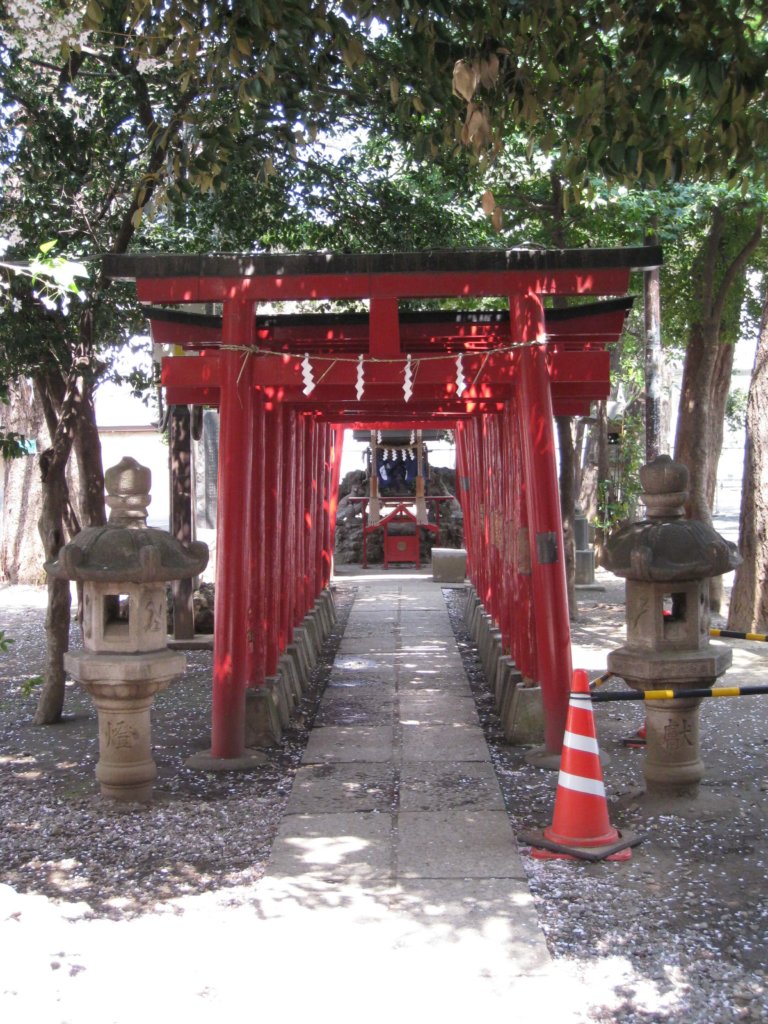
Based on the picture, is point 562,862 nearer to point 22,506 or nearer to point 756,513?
point 756,513

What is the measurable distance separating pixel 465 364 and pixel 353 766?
294cm

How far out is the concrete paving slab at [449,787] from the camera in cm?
660

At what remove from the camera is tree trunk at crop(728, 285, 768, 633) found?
12445mm

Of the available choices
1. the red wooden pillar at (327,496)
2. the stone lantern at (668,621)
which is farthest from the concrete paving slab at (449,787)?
the red wooden pillar at (327,496)

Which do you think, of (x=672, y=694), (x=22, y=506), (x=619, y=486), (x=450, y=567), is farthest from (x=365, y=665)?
(x=619, y=486)

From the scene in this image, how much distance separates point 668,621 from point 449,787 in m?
1.74

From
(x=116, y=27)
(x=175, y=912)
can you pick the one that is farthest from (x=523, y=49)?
(x=175, y=912)

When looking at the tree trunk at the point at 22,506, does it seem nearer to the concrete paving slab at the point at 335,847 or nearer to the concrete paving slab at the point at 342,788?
the concrete paving slab at the point at 342,788

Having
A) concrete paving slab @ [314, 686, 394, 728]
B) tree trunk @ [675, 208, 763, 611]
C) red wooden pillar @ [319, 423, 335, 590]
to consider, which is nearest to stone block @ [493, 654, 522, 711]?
concrete paving slab @ [314, 686, 394, 728]

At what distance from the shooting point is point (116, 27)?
9.06 metres

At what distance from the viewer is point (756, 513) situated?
41.5ft

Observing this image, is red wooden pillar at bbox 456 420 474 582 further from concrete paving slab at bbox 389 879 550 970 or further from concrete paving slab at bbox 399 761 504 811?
concrete paving slab at bbox 389 879 550 970

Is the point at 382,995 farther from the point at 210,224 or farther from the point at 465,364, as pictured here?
the point at 210,224

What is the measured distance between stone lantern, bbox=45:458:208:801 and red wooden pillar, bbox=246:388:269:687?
156 cm
